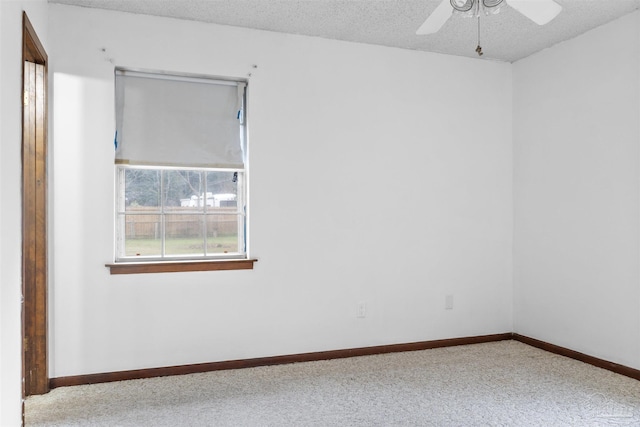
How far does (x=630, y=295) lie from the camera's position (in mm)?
3396

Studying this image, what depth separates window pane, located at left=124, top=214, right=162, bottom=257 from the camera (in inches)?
136

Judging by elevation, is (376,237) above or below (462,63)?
below

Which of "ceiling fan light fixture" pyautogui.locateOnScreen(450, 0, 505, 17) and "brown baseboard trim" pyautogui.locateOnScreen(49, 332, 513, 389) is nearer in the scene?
"ceiling fan light fixture" pyautogui.locateOnScreen(450, 0, 505, 17)

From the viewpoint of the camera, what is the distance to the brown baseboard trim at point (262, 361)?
127 inches

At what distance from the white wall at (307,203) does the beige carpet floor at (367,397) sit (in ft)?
0.92

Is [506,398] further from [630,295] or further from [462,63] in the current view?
[462,63]

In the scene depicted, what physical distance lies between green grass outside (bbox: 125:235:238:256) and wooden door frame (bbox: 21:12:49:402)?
1.89ft

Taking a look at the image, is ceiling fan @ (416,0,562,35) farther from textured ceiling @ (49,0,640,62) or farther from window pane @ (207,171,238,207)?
window pane @ (207,171,238,207)

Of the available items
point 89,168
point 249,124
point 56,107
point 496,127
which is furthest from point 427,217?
point 56,107

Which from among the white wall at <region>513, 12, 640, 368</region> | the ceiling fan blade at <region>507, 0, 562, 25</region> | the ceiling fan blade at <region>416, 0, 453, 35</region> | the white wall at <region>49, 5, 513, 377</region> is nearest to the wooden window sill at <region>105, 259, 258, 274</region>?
the white wall at <region>49, 5, 513, 377</region>

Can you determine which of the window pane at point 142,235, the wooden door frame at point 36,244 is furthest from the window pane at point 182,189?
the wooden door frame at point 36,244

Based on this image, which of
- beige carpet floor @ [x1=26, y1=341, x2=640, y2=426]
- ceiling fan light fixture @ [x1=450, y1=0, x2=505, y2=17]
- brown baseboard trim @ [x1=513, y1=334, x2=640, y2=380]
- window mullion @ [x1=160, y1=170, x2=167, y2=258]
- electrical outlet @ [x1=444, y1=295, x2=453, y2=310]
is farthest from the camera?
electrical outlet @ [x1=444, y1=295, x2=453, y2=310]

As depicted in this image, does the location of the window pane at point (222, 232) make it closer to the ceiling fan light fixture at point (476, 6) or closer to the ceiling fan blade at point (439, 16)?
the ceiling fan blade at point (439, 16)

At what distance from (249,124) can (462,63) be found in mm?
2033
